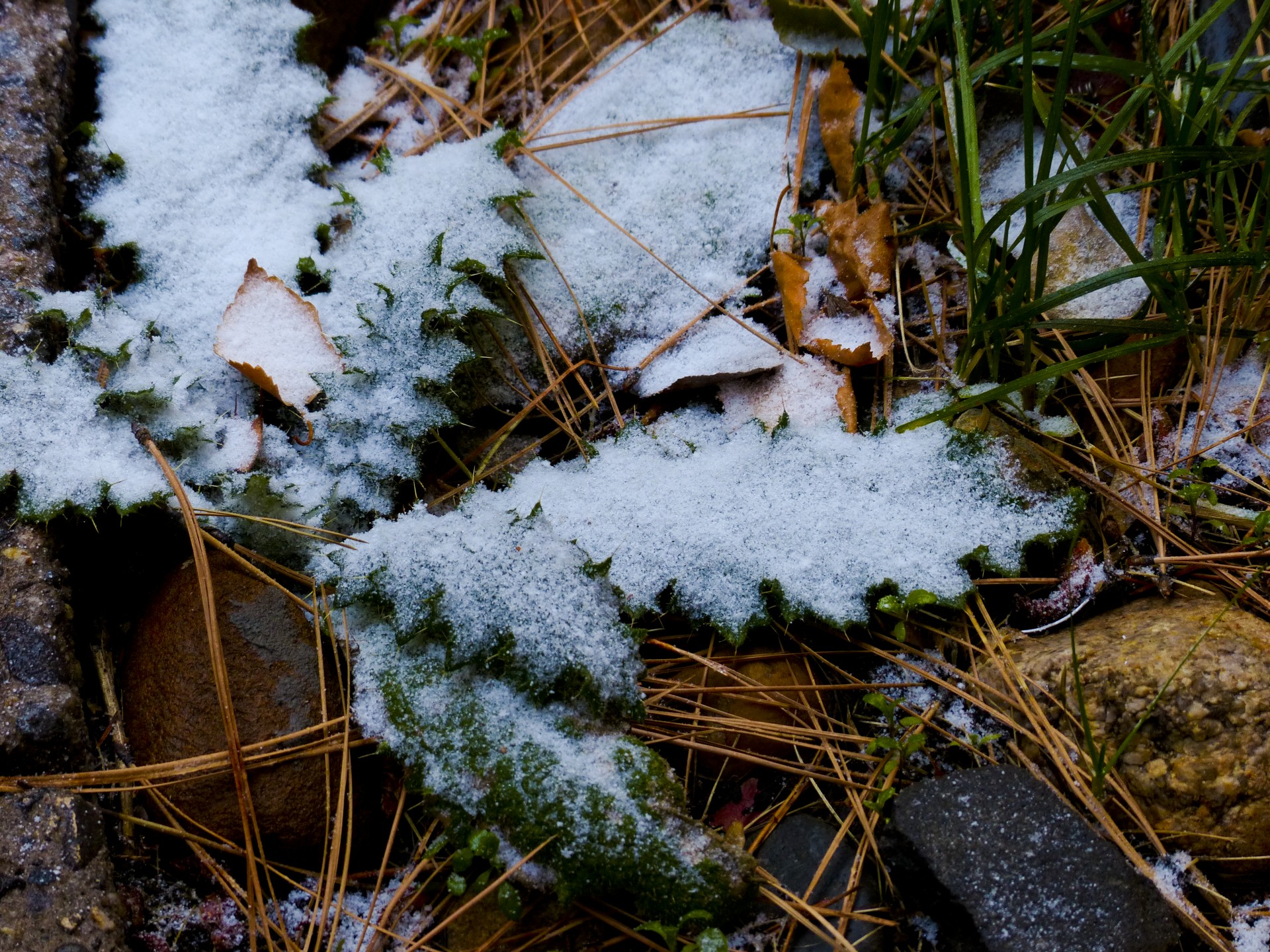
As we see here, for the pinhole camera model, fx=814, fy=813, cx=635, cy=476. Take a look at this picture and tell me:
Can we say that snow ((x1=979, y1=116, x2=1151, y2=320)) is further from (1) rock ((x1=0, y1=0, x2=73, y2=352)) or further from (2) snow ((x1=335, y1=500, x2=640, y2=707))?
(1) rock ((x1=0, y1=0, x2=73, y2=352))

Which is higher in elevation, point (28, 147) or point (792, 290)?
point (28, 147)

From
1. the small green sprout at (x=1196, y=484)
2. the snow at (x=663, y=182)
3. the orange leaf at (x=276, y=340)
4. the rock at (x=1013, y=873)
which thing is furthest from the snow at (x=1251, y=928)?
the orange leaf at (x=276, y=340)

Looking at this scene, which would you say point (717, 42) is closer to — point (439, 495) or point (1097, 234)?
point (1097, 234)

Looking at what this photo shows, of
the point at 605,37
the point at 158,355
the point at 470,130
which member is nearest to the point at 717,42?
the point at 605,37

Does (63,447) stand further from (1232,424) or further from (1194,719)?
(1232,424)

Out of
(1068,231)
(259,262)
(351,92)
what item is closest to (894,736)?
(1068,231)
